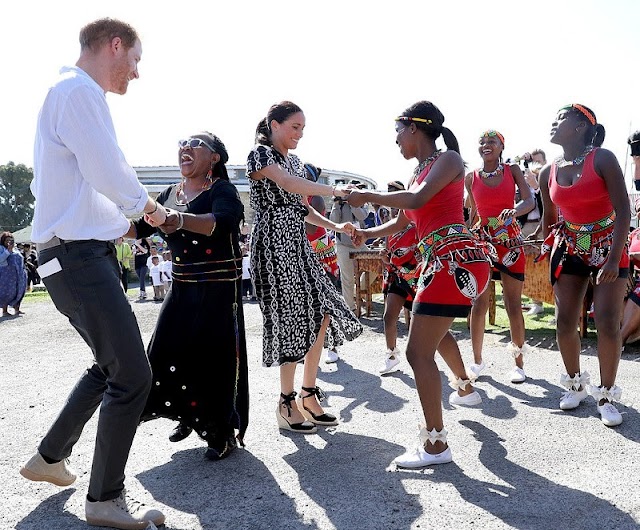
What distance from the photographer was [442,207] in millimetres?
3664

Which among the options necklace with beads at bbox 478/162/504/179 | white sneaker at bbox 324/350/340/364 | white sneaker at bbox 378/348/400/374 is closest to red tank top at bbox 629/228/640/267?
necklace with beads at bbox 478/162/504/179

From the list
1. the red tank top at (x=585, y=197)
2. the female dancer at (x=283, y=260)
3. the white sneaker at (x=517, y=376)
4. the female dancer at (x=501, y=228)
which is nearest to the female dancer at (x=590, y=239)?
the red tank top at (x=585, y=197)

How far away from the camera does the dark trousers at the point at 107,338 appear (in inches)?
110

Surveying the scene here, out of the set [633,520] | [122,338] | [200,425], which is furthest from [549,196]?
[122,338]

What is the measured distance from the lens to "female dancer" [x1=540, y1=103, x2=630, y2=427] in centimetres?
420

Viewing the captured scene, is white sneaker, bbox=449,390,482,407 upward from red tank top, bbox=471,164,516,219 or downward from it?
downward

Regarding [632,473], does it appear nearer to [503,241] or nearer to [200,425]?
[200,425]

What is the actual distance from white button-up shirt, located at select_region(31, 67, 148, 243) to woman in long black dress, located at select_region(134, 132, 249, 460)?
37.7 inches

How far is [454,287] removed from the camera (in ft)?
11.6

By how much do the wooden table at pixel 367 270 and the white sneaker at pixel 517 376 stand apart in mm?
4239

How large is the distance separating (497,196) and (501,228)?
315mm

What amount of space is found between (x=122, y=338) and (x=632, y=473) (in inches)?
108

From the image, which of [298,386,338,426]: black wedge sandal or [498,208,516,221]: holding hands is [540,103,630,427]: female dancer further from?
[298,386,338,426]: black wedge sandal

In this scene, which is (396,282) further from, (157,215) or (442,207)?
(157,215)
